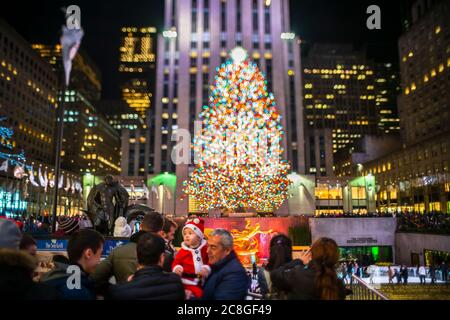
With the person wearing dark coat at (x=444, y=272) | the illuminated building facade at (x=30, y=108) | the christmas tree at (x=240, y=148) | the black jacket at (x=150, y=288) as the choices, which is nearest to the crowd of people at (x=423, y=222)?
the person wearing dark coat at (x=444, y=272)

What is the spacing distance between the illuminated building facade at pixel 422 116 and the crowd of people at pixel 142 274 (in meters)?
66.7

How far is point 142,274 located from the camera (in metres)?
3.91

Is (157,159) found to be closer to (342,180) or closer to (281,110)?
(281,110)

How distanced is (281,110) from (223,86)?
32.4 metres

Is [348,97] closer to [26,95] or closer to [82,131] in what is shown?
[82,131]

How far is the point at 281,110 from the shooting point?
6744 cm

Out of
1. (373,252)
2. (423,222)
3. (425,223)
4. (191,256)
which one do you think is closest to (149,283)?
(191,256)

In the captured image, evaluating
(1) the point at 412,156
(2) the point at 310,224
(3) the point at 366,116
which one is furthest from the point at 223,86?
(3) the point at 366,116

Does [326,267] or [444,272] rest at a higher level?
[326,267]

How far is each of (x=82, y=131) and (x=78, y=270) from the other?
499 ft

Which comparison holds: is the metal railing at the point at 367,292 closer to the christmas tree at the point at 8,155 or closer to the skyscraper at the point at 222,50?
the christmas tree at the point at 8,155

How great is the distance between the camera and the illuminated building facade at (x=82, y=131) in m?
142

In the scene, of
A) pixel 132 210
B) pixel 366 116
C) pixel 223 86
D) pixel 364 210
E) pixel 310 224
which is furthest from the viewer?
pixel 366 116
